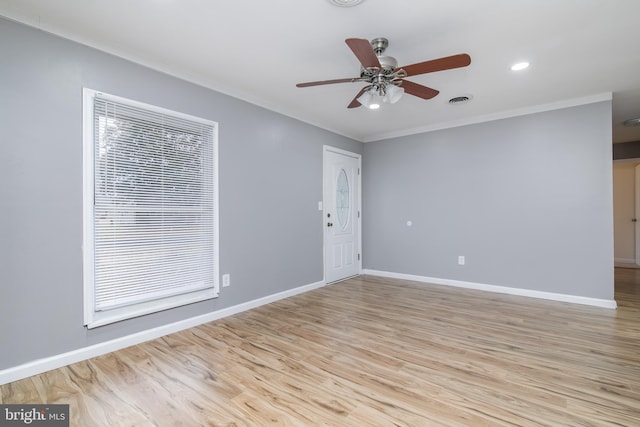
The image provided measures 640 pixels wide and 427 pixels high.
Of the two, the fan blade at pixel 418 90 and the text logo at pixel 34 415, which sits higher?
the fan blade at pixel 418 90

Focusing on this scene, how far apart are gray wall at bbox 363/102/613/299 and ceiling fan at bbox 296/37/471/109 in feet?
7.71

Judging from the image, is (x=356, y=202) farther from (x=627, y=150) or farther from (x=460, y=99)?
(x=627, y=150)

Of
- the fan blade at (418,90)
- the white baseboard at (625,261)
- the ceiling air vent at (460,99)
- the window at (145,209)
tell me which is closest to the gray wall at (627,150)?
the white baseboard at (625,261)

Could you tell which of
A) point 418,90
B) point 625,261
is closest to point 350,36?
point 418,90

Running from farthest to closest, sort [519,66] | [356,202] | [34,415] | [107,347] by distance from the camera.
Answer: [356,202]
[519,66]
[107,347]
[34,415]

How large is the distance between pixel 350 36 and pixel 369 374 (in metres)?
2.58

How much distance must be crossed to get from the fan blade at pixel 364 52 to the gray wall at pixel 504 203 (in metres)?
3.04

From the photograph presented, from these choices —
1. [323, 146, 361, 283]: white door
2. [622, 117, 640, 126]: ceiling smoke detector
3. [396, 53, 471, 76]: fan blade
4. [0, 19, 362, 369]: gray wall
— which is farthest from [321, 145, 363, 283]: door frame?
[622, 117, 640, 126]: ceiling smoke detector

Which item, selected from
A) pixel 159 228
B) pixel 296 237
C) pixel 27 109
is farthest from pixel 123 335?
pixel 296 237

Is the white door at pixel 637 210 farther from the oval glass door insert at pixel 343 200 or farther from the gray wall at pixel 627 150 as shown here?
the oval glass door insert at pixel 343 200

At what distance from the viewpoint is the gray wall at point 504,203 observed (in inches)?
143

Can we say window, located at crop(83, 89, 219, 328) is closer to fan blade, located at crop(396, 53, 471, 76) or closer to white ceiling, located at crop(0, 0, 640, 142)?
white ceiling, located at crop(0, 0, 640, 142)

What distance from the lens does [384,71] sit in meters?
2.27

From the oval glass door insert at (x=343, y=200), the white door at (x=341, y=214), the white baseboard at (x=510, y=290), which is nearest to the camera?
the white baseboard at (x=510, y=290)
